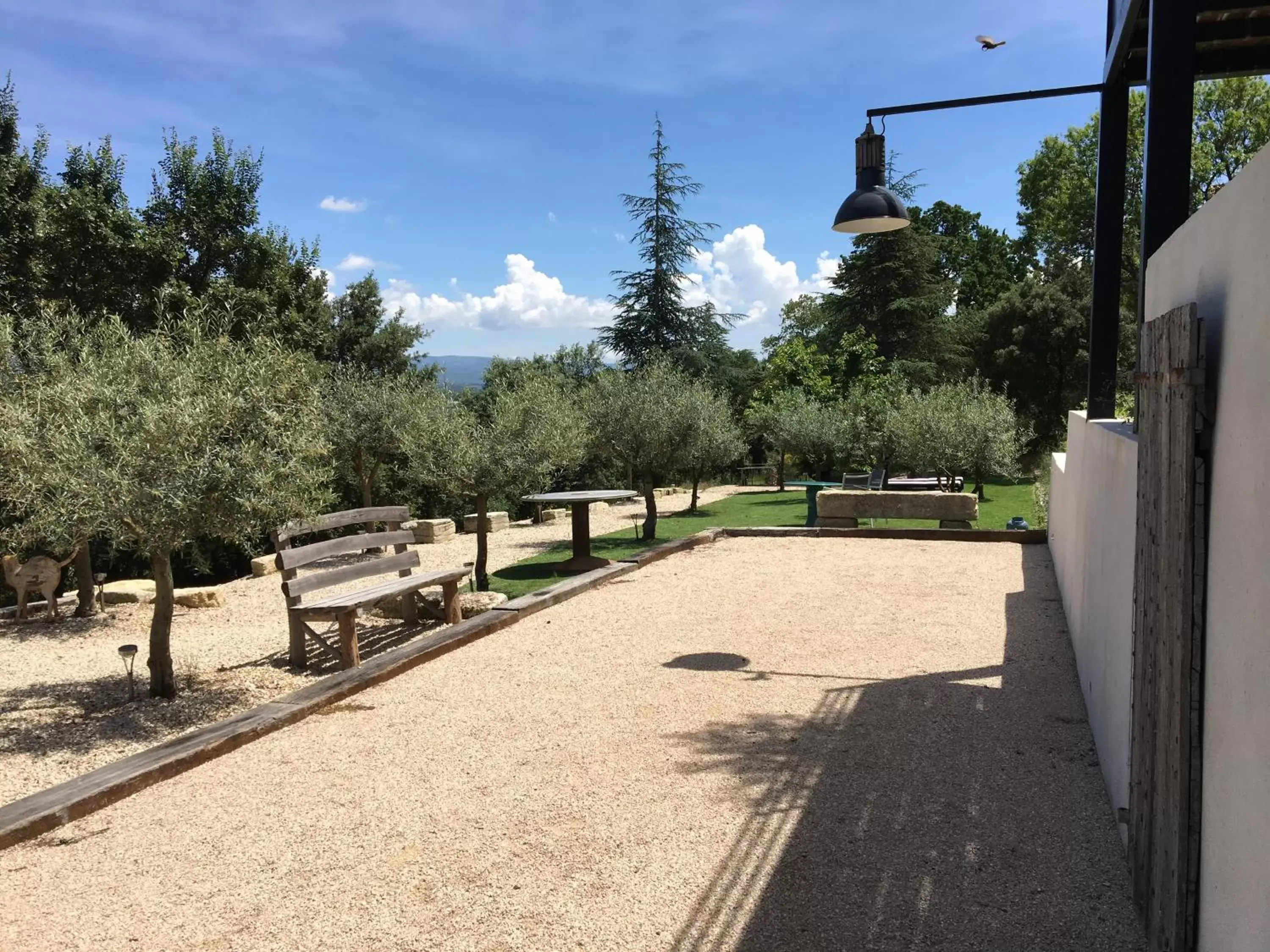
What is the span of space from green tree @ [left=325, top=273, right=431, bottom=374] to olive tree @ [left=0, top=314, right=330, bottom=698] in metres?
25.7

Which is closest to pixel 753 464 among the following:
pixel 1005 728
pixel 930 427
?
pixel 930 427

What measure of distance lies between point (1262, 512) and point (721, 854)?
232cm

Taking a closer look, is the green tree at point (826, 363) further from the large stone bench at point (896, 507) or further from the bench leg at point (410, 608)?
the bench leg at point (410, 608)

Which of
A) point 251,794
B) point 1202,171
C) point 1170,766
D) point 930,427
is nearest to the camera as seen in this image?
point 1170,766

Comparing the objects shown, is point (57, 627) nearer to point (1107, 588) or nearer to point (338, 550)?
point (338, 550)

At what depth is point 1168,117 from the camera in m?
4.18

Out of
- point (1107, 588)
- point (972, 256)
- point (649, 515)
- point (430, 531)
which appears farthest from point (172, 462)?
point (972, 256)

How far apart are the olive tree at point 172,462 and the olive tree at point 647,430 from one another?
8.45 m

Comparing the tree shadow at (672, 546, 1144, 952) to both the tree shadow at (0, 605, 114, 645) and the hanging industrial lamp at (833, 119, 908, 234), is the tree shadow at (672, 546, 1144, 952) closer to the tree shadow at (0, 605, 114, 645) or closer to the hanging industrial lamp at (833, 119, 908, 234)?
the hanging industrial lamp at (833, 119, 908, 234)

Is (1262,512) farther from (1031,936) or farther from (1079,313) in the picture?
(1079,313)

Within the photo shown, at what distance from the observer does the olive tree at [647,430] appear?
16.2 metres

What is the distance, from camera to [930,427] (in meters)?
19.1

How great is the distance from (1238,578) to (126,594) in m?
12.9

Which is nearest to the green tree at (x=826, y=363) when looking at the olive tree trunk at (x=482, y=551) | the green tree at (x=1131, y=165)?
the green tree at (x=1131, y=165)
